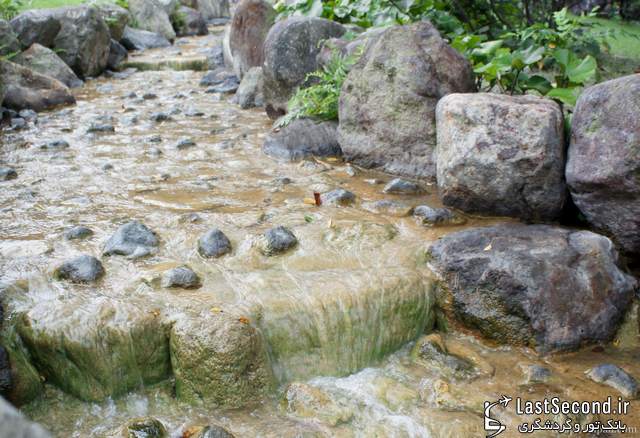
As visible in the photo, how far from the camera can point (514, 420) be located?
2.80 meters

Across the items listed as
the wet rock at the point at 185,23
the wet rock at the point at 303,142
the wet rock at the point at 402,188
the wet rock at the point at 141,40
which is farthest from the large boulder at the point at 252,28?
the wet rock at the point at 185,23

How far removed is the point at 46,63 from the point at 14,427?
9.89m

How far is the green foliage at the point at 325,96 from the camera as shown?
5.84 meters

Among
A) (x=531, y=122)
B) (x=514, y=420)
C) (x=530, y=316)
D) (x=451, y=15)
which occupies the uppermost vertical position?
(x=451, y=15)

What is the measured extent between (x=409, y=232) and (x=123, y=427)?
82.8 inches

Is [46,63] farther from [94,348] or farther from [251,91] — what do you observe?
[94,348]

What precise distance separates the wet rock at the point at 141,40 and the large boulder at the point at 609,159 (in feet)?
39.7

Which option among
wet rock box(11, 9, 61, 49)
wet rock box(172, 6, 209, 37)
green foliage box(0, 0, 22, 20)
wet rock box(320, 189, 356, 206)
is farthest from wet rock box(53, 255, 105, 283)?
wet rock box(172, 6, 209, 37)

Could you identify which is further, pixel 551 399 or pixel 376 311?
pixel 376 311

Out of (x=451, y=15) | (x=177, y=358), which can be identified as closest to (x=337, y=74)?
(x=451, y=15)

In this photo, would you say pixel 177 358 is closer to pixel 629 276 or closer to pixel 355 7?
pixel 629 276

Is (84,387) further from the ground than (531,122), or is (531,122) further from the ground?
(531,122)

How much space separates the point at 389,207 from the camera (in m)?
4.38

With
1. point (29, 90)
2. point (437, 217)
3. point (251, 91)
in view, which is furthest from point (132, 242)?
point (29, 90)
